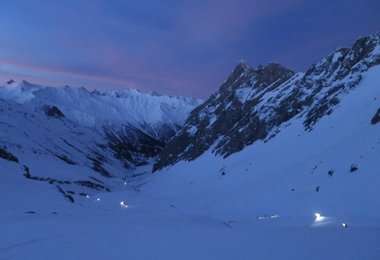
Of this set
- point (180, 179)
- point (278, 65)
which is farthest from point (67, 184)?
point (278, 65)

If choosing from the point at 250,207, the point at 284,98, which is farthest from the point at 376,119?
the point at 284,98

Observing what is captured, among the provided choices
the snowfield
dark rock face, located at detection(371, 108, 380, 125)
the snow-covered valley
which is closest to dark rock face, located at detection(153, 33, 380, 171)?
the snow-covered valley

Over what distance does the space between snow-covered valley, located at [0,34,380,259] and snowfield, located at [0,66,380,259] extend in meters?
0.07

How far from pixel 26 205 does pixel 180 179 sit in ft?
212

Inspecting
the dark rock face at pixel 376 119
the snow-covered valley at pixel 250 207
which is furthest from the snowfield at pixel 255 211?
the dark rock face at pixel 376 119

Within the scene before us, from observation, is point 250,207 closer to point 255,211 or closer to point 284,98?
point 255,211

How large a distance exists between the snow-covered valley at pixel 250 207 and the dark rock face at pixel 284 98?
2133 millimetres

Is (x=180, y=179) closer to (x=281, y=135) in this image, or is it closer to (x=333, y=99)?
(x=281, y=135)

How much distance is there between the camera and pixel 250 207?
1671 inches

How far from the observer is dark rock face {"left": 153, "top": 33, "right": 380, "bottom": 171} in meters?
69.3

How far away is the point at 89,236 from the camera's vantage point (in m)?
16.0

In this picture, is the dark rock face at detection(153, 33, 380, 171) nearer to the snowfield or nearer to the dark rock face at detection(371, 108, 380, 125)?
the snowfield

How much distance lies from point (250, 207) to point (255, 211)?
6.90ft

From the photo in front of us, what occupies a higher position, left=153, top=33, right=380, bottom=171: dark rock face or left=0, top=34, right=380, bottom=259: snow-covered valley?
left=153, top=33, right=380, bottom=171: dark rock face
